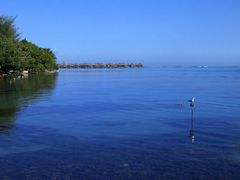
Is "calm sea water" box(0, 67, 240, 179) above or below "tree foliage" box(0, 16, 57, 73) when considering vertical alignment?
below

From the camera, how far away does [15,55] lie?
70000 millimetres

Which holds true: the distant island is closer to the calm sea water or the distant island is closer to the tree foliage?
the tree foliage

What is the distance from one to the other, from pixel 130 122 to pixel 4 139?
8.02m

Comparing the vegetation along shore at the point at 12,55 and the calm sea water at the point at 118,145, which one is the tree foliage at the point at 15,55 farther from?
the calm sea water at the point at 118,145

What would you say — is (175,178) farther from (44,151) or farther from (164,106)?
(164,106)

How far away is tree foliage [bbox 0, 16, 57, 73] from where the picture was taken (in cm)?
6906

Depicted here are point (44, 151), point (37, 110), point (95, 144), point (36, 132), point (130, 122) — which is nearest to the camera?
point (44, 151)

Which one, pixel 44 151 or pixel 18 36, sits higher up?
pixel 18 36

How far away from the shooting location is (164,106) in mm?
33094

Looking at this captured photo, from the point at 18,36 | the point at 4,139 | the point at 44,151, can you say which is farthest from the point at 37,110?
the point at 18,36

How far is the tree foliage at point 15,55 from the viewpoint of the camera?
6906cm

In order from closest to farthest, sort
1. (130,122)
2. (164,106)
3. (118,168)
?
(118,168) < (130,122) < (164,106)

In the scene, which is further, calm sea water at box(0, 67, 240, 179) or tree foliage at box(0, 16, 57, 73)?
tree foliage at box(0, 16, 57, 73)

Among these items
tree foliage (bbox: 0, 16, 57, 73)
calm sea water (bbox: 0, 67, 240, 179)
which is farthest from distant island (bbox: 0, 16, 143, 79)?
calm sea water (bbox: 0, 67, 240, 179)
